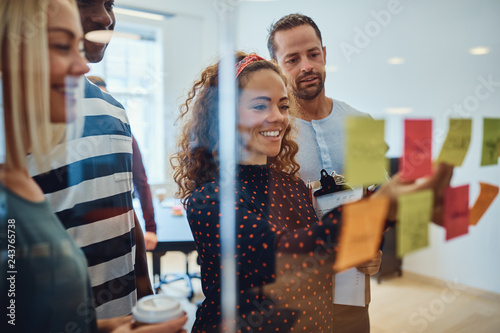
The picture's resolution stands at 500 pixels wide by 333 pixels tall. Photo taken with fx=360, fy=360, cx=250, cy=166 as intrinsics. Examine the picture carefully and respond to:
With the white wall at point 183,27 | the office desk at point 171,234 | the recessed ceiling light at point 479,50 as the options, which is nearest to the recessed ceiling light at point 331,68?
the white wall at point 183,27

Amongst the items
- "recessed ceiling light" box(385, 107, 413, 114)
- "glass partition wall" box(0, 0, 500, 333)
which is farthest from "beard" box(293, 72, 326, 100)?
"recessed ceiling light" box(385, 107, 413, 114)

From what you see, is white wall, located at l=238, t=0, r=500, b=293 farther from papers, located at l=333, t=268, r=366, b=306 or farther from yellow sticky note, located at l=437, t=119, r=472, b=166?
papers, located at l=333, t=268, r=366, b=306

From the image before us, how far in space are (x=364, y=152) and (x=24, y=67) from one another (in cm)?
50

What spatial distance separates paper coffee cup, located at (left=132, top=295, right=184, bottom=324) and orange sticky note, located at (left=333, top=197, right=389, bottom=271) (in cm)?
26

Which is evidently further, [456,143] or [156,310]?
[456,143]

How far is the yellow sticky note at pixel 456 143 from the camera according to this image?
0.69 metres

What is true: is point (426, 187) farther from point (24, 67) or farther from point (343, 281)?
point (24, 67)

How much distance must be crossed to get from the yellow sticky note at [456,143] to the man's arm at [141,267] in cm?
58

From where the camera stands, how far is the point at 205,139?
31.4 inches

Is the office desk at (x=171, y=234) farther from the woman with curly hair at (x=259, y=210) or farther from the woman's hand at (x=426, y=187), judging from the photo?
the woman's hand at (x=426, y=187)

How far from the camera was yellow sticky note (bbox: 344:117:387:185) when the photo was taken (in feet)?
1.94

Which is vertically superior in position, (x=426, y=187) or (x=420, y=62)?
(x=420, y=62)

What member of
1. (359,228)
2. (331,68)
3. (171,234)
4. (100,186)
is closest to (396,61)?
(331,68)

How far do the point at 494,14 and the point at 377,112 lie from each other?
1.65 feet
